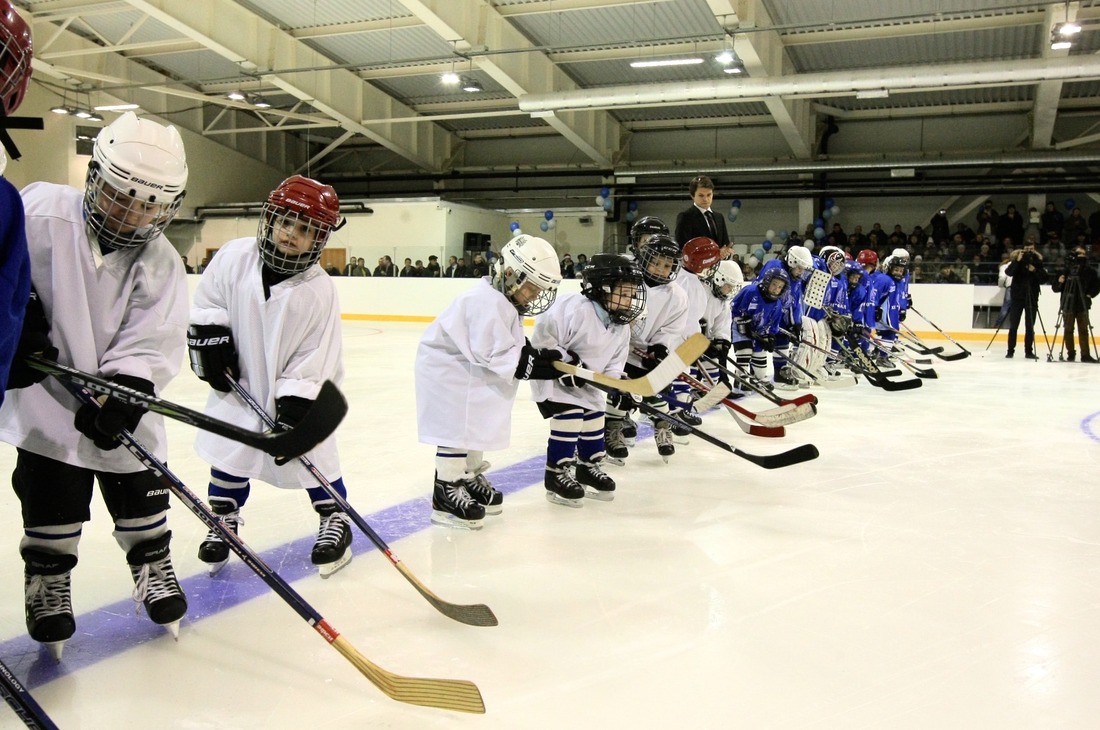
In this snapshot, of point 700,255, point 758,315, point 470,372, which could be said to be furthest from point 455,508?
point 758,315

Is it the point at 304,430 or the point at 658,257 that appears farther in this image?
the point at 658,257

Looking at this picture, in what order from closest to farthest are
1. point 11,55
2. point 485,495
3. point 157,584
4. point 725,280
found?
point 11,55 → point 157,584 → point 485,495 → point 725,280

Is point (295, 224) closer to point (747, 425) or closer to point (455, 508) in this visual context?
point (455, 508)

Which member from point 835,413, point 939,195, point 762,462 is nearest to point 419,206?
point 939,195

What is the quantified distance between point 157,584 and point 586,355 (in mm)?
1642

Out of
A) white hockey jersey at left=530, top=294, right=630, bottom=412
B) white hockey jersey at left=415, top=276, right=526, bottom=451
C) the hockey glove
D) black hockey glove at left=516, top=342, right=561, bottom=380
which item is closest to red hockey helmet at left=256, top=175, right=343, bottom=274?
the hockey glove

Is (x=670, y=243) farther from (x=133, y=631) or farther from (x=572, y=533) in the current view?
(x=133, y=631)

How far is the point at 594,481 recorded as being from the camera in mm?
2893

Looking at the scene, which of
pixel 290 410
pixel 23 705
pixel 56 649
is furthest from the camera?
pixel 290 410

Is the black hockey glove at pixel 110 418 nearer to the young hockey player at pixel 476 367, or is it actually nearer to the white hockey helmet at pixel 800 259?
the young hockey player at pixel 476 367

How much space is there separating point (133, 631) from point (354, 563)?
0.57 metres

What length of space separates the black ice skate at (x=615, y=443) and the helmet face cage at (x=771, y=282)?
7.26 feet

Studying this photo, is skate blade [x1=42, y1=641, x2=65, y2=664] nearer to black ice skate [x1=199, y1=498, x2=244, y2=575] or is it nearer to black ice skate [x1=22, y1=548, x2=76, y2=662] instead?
black ice skate [x1=22, y1=548, x2=76, y2=662]

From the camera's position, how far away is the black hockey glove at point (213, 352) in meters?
2.05
